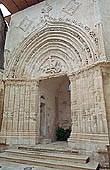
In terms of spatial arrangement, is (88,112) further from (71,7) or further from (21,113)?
(71,7)

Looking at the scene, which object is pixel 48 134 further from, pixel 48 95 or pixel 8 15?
pixel 8 15

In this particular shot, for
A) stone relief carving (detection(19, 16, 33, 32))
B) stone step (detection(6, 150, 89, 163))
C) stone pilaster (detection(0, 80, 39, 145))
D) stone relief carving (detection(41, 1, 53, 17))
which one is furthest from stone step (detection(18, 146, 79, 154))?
stone relief carving (detection(41, 1, 53, 17))

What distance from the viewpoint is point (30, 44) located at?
657cm

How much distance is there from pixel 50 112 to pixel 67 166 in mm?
4050

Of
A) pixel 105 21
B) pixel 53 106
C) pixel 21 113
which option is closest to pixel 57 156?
pixel 21 113

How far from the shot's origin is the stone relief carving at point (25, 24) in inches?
272

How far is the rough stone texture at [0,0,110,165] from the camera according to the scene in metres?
4.50

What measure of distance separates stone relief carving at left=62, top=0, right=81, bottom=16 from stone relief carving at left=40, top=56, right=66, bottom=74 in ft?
6.88

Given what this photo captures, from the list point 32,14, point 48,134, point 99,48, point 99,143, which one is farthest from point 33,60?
point 99,143

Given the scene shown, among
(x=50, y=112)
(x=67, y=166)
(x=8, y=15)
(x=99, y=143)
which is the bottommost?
(x=67, y=166)

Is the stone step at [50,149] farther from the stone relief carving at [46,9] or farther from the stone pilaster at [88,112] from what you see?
the stone relief carving at [46,9]

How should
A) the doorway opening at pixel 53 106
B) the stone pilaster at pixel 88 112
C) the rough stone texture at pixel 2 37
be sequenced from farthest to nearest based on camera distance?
the rough stone texture at pixel 2 37, the doorway opening at pixel 53 106, the stone pilaster at pixel 88 112

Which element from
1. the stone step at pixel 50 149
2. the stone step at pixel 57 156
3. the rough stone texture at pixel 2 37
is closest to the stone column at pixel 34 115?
the stone step at pixel 50 149

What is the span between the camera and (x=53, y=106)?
25.5ft
